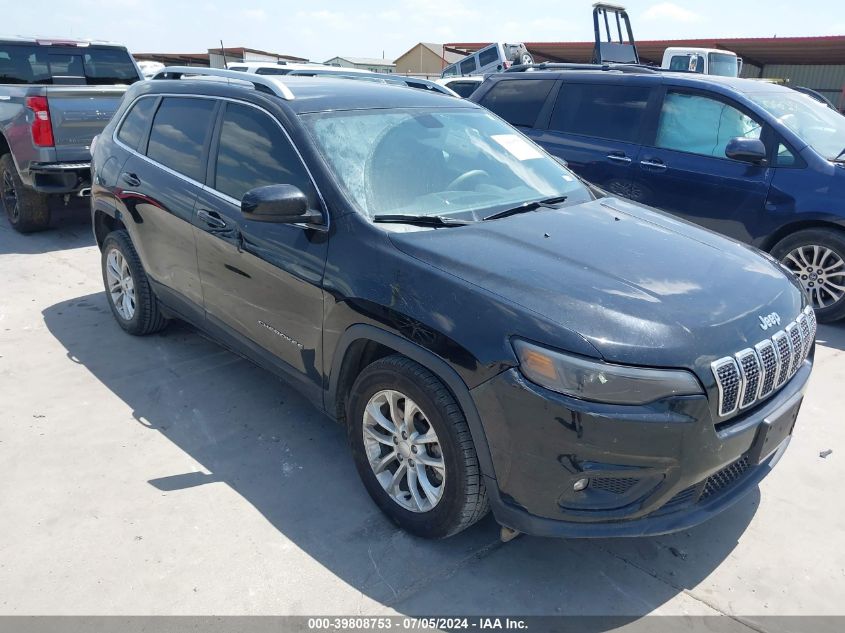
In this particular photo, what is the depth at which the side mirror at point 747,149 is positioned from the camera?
17.9 ft

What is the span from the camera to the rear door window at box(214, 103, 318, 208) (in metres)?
3.23

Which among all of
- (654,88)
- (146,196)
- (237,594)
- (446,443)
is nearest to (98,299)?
(146,196)

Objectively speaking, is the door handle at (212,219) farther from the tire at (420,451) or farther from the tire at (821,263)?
the tire at (821,263)

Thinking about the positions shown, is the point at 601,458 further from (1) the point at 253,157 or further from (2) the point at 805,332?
(1) the point at 253,157

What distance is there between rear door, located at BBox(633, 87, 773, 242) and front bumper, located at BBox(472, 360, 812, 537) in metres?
3.66

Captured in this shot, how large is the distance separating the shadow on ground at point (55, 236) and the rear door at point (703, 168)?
5974 millimetres

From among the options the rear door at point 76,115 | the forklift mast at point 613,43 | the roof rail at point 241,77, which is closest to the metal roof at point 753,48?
the forklift mast at point 613,43

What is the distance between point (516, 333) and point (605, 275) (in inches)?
21.2

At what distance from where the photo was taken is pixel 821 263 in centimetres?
543

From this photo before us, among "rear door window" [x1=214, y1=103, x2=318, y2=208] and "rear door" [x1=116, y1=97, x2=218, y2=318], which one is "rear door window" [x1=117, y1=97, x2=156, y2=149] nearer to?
"rear door" [x1=116, y1=97, x2=218, y2=318]

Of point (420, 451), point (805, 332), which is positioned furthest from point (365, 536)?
point (805, 332)

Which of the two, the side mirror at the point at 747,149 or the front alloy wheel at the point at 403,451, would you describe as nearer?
the front alloy wheel at the point at 403,451

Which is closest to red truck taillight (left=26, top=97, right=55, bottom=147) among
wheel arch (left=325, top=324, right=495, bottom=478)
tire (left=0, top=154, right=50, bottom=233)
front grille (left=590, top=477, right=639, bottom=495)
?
tire (left=0, top=154, right=50, bottom=233)

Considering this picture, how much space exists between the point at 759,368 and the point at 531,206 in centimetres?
135
